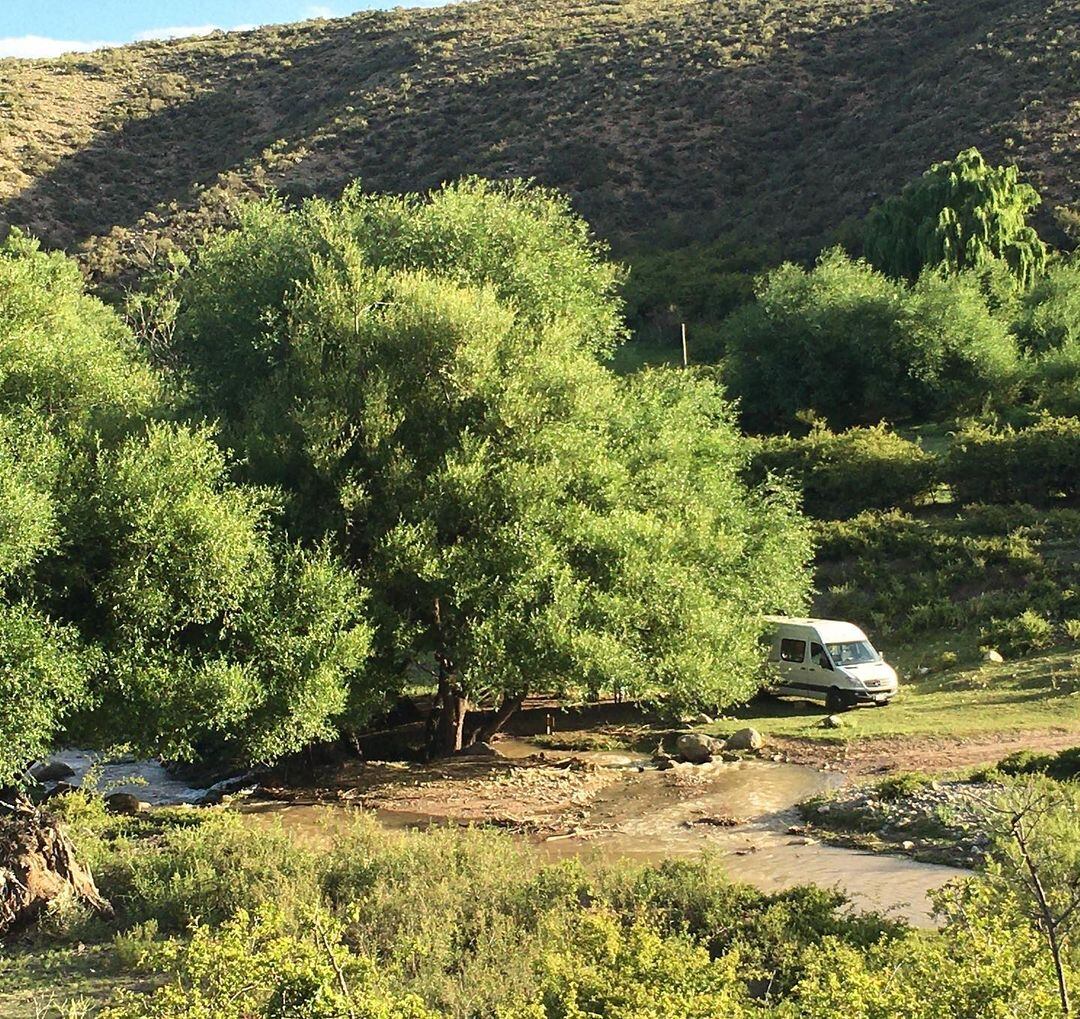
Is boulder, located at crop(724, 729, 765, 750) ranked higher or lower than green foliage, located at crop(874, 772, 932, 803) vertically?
lower

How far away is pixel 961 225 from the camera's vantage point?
59.1 m

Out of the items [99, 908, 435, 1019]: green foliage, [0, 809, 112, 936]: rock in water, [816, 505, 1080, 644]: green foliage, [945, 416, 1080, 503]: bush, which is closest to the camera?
[99, 908, 435, 1019]: green foliage

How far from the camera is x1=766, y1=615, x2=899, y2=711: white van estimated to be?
2750 centimetres

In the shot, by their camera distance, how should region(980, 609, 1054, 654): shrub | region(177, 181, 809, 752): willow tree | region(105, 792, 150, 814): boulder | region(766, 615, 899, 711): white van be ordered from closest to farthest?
1. region(177, 181, 809, 752): willow tree
2. region(105, 792, 150, 814): boulder
3. region(766, 615, 899, 711): white van
4. region(980, 609, 1054, 654): shrub

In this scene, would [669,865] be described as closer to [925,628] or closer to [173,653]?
[173,653]

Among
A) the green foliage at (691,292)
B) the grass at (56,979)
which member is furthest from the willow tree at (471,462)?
the green foliage at (691,292)

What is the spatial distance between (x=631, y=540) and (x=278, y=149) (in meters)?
67.2

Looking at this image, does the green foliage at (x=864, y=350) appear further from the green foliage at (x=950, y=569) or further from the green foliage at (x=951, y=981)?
the green foliage at (x=951, y=981)

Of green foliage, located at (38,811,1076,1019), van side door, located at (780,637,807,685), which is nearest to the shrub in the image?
van side door, located at (780,637,807,685)

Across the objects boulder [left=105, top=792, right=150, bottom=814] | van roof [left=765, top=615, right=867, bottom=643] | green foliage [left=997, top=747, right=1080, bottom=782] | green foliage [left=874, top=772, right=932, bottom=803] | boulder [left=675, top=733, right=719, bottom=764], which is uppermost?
green foliage [left=997, top=747, right=1080, bottom=782]

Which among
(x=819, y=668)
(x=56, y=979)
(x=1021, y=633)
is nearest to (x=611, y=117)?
(x=1021, y=633)

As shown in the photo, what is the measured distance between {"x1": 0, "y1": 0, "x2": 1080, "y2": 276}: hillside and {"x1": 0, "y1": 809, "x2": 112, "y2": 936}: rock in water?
→ 185 feet

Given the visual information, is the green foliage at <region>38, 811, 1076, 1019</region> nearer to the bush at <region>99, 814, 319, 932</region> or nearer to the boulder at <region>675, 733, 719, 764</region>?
the bush at <region>99, 814, 319, 932</region>

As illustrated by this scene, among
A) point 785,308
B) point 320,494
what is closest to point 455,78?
point 785,308
